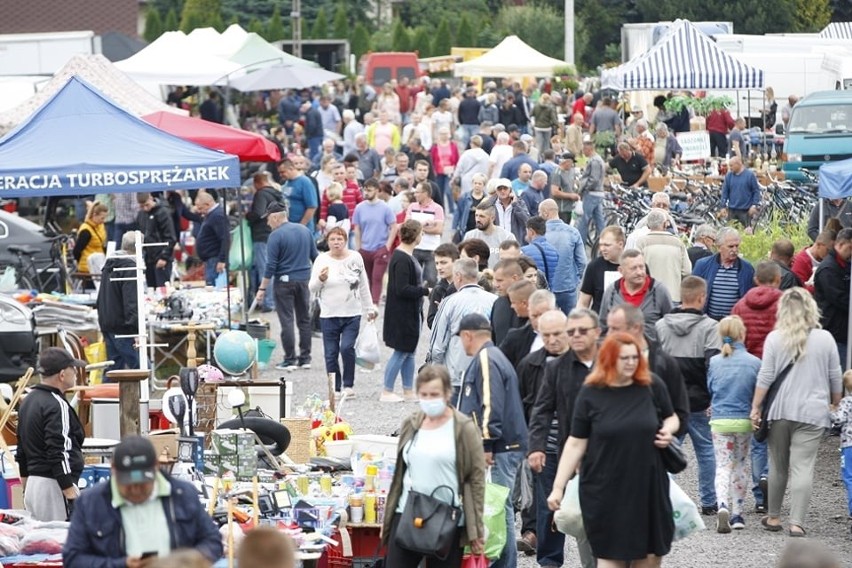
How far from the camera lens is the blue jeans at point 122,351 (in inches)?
620

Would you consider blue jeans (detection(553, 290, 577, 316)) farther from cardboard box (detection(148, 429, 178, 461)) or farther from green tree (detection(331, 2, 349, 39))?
green tree (detection(331, 2, 349, 39))

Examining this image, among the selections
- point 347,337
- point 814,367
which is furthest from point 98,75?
point 814,367

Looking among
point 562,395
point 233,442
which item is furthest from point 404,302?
point 562,395

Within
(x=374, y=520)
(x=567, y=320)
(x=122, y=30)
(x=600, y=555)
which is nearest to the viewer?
(x=600, y=555)

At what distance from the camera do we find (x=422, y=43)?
2504 inches

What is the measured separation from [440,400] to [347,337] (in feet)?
23.2

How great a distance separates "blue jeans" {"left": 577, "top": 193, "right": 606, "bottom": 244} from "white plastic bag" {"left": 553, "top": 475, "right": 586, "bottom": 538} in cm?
1545

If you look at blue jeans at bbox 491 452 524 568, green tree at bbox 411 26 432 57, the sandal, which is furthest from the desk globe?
green tree at bbox 411 26 432 57

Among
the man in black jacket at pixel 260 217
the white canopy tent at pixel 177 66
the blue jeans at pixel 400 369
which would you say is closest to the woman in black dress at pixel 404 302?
the blue jeans at pixel 400 369

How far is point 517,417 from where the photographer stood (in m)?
9.68

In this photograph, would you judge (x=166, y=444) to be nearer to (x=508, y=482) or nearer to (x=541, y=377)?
(x=508, y=482)

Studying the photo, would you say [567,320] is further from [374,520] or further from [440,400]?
[374,520]

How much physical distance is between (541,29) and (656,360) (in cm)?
5564

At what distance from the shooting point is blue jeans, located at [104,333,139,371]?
1575 cm
